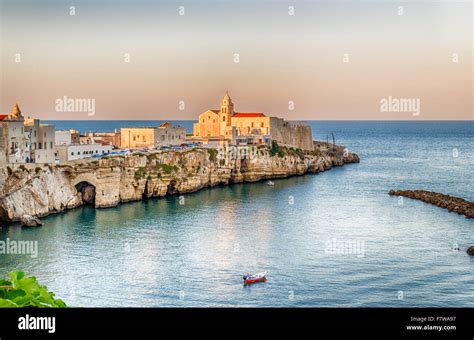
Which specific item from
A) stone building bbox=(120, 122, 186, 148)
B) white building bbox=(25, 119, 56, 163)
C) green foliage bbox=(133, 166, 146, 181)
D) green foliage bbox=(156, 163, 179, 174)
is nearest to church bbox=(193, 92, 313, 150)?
stone building bbox=(120, 122, 186, 148)

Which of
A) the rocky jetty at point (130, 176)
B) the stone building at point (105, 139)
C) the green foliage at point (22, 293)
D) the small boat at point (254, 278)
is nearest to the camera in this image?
the green foliage at point (22, 293)

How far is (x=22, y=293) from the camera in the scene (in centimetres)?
197

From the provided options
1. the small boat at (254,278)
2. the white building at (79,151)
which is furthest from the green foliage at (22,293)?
the white building at (79,151)

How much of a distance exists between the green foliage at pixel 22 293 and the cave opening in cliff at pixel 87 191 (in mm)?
17329

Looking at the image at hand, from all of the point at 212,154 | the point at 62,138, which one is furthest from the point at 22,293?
the point at 212,154

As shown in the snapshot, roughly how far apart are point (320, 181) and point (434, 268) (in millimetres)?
14071

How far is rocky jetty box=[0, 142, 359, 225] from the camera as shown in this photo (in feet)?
53.7

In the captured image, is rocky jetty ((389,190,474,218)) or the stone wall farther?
the stone wall

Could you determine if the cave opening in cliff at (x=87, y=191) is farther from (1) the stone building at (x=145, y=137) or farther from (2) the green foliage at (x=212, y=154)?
(2) the green foliage at (x=212, y=154)

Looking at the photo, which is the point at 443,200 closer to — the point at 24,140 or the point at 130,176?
the point at 130,176

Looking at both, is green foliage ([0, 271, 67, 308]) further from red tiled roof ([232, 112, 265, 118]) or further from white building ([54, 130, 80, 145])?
red tiled roof ([232, 112, 265, 118])

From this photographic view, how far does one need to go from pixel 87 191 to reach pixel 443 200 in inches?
380

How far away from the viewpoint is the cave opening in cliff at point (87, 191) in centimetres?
1898
